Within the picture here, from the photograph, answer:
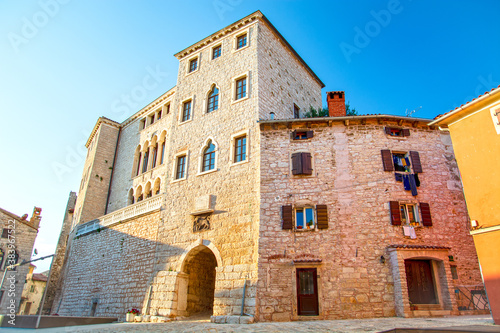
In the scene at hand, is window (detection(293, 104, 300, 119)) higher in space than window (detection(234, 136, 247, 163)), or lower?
higher

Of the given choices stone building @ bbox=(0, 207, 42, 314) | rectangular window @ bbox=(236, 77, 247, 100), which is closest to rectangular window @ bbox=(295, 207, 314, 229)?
rectangular window @ bbox=(236, 77, 247, 100)

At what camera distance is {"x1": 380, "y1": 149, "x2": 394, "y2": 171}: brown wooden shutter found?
50.3 feet

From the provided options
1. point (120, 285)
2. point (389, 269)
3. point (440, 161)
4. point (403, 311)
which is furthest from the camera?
point (120, 285)

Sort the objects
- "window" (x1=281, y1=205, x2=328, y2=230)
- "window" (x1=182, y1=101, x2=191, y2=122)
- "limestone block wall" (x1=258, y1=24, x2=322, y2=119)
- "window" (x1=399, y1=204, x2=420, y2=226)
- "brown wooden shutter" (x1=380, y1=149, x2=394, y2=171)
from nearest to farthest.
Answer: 1. "window" (x1=399, y1=204, x2=420, y2=226)
2. "window" (x1=281, y1=205, x2=328, y2=230)
3. "brown wooden shutter" (x1=380, y1=149, x2=394, y2=171)
4. "limestone block wall" (x1=258, y1=24, x2=322, y2=119)
5. "window" (x1=182, y1=101, x2=191, y2=122)

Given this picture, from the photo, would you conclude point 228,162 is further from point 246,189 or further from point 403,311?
point 403,311

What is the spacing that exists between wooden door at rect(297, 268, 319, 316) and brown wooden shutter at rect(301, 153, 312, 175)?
14.5ft

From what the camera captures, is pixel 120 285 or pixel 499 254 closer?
pixel 499 254

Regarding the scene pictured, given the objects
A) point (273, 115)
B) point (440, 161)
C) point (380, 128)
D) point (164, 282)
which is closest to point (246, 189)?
point (273, 115)

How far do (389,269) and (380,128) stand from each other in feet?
22.3

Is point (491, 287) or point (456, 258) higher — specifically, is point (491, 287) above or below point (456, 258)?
below

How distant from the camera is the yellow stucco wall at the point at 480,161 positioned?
34.6 feet

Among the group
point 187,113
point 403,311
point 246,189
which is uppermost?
point 187,113

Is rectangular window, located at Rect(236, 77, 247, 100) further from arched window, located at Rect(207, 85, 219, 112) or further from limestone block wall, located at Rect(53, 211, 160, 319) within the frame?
limestone block wall, located at Rect(53, 211, 160, 319)

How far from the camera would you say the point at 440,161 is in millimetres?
15875
